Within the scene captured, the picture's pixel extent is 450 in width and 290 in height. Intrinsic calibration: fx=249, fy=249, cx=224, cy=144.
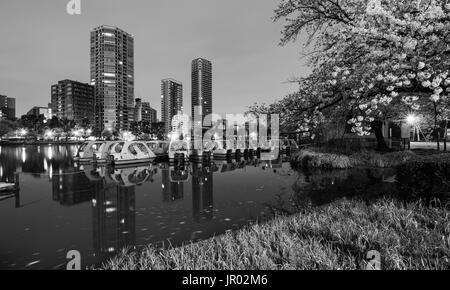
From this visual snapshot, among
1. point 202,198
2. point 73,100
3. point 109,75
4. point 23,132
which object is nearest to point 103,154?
point 202,198

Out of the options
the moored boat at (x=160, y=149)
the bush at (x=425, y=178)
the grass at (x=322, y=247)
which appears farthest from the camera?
the moored boat at (x=160, y=149)

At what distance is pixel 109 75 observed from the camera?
15138 centimetres

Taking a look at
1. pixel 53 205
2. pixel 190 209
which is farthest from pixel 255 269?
pixel 53 205

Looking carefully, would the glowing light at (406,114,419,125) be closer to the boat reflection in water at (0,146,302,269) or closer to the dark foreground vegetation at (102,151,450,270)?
the boat reflection in water at (0,146,302,269)

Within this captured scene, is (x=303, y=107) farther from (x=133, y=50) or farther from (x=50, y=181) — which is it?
(x=133, y=50)

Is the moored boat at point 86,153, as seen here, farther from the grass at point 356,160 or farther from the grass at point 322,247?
the grass at point 322,247

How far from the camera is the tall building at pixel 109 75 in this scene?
149250mm

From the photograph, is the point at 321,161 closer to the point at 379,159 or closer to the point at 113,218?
the point at 379,159

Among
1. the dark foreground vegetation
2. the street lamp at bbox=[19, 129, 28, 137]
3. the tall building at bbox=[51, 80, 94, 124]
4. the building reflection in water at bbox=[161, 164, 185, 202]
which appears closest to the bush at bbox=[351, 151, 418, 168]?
the dark foreground vegetation

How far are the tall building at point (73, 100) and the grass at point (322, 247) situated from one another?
158m

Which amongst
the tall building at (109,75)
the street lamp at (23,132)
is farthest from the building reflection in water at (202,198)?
the tall building at (109,75)

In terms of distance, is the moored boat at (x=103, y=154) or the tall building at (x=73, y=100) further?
the tall building at (x=73, y=100)

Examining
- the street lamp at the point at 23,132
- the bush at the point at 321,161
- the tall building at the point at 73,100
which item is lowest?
the bush at the point at 321,161
